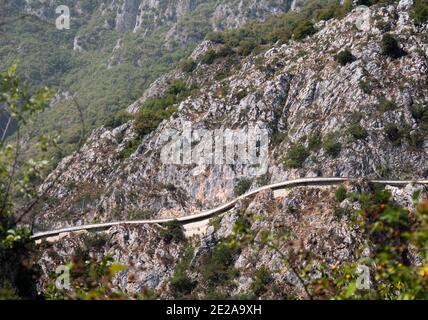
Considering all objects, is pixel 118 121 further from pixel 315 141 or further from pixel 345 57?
pixel 315 141

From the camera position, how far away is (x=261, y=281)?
54906mm

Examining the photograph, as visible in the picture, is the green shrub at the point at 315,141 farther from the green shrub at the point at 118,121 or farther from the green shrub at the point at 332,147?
the green shrub at the point at 118,121

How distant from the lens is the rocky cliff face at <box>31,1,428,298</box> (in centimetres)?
6028

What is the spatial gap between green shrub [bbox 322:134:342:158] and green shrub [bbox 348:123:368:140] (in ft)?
5.50

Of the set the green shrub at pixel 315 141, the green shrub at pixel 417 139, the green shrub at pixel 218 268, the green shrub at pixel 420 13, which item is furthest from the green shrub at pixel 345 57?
the green shrub at pixel 218 268

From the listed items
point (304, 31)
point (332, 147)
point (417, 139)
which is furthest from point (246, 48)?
point (417, 139)

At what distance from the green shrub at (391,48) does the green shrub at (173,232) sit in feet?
101

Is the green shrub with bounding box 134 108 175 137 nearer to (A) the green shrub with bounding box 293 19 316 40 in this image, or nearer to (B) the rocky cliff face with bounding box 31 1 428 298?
(B) the rocky cliff face with bounding box 31 1 428 298

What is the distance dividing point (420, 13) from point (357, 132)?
20586 mm

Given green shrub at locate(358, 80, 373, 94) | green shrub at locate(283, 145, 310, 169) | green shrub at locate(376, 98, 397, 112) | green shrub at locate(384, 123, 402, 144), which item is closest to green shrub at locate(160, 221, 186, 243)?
green shrub at locate(283, 145, 310, 169)

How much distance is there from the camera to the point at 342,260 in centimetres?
5353

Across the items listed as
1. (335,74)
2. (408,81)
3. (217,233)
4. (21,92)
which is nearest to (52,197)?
(217,233)

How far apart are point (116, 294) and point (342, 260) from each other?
4398cm
